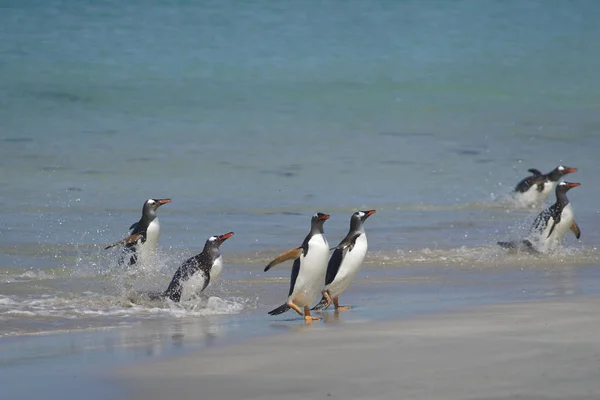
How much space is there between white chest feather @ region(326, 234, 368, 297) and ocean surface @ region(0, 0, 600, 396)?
195 mm

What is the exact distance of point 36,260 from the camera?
37.4 feet

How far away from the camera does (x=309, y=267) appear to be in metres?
7.91

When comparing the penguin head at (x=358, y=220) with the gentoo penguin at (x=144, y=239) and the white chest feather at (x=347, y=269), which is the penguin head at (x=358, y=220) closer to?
the white chest feather at (x=347, y=269)

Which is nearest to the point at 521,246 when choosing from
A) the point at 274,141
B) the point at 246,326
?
the point at 246,326

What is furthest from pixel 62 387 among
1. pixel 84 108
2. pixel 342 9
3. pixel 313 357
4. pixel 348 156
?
pixel 342 9

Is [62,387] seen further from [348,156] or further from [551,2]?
[551,2]

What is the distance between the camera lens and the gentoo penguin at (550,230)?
11.6 m

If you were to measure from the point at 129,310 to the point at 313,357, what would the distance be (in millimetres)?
2595

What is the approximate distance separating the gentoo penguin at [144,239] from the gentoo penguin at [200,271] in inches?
101

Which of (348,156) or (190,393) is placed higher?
(348,156)

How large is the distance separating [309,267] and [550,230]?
460 centimetres

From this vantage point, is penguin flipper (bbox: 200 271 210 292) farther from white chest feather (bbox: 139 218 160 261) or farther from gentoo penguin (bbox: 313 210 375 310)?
white chest feather (bbox: 139 218 160 261)

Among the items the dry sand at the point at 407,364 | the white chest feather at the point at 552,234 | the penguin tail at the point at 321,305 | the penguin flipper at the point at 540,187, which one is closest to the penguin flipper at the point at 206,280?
the penguin tail at the point at 321,305

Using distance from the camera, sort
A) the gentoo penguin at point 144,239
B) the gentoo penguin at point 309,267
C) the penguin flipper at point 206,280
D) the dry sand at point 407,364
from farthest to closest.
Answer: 1. the gentoo penguin at point 144,239
2. the penguin flipper at point 206,280
3. the gentoo penguin at point 309,267
4. the dry sand at point 407,364
